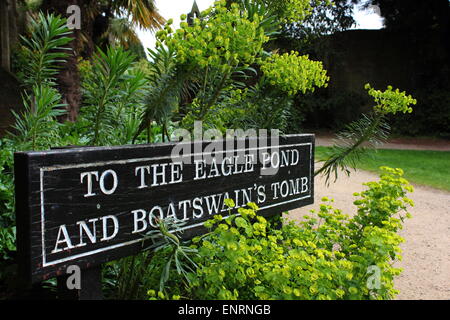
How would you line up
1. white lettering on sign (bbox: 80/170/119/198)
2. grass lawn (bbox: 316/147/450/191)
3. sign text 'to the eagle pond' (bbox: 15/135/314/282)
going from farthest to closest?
1. grass lawn (bbox: 316/147/450/191)
2. white lettering on sign (bbox: 80/170/119/198)
3. sign text 'to the eagle pond' (bbox: 15/135/314/282)

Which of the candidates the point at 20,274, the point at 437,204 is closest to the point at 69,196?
the point at 20,274

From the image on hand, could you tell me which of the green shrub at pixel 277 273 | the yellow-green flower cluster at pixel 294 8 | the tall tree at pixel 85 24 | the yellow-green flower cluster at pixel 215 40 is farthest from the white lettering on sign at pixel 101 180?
the yellow-green flower cluster at pixel 294 8

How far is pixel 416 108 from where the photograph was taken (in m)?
15.7

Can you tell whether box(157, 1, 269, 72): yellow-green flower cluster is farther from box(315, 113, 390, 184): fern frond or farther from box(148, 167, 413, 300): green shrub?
box(315, 113, 390, 184): fern frond

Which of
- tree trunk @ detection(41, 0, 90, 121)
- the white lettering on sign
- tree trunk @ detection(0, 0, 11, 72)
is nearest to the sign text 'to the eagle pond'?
the white lettering on sign

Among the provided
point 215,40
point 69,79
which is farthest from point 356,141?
point 69,79

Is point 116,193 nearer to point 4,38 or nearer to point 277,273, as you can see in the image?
point 277,273

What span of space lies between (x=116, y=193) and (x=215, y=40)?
2.88ft

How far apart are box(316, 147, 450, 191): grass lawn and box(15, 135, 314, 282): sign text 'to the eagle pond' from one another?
14.8ft

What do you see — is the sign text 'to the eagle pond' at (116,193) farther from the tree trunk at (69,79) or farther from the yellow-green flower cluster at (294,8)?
the tree trunk at (69,79)

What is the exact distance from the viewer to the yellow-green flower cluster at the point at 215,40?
216cm

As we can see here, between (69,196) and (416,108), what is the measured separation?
1594cm

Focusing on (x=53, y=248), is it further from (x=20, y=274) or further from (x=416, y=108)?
(x=416, y=108)

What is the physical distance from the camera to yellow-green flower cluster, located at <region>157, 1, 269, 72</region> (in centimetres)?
216
